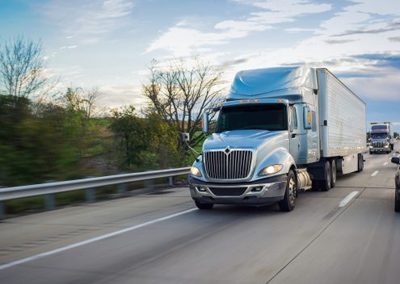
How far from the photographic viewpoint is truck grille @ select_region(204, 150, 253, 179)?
11.2 m

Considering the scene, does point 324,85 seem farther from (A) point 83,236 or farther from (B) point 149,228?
(A) point 83,236

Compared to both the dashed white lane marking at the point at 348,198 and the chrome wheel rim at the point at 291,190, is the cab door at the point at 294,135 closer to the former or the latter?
the chrome wheel rim at the point at 291,190

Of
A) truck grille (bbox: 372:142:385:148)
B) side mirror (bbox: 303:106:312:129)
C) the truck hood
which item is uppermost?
side mirror (bbox: 303:106:312:129)

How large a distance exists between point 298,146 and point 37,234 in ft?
22.6

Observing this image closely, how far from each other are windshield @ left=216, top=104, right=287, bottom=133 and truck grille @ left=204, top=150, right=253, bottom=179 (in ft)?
6.07

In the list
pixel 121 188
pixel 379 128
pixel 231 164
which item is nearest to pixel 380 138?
pixel 379 128

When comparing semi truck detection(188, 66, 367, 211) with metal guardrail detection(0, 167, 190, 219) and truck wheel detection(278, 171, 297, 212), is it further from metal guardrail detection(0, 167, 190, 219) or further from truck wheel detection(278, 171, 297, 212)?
metal guardrail detection(0, 167, 190, 219)

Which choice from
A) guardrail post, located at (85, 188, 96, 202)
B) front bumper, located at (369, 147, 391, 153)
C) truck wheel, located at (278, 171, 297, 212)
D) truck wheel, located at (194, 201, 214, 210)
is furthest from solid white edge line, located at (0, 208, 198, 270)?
front bumper, located at (369, 147, 391, 153)

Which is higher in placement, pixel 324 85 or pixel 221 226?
pixel 324 85

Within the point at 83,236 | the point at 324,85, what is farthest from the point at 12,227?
the point at 324,85

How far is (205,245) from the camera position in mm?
8078

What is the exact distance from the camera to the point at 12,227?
34.6 feet

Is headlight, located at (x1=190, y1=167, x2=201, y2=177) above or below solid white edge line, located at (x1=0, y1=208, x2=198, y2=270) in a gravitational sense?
above

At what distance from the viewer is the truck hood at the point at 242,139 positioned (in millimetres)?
11398
